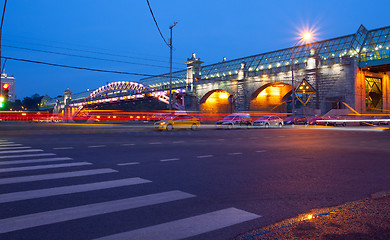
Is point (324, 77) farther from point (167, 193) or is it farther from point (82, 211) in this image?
point (82, 211)

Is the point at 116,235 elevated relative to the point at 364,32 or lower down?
lower down

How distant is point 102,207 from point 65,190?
1.38 metres

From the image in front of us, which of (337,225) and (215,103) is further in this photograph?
(215,103)

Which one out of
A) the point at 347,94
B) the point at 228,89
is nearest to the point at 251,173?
the point at 347,94

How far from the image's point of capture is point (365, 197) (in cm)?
513

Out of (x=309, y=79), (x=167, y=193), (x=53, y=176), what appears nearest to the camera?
(x=167, y=193)

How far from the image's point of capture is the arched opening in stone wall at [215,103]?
67.4m

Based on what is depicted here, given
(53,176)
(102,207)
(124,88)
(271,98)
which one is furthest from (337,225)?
(124,88)

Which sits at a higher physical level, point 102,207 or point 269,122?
point 269,122

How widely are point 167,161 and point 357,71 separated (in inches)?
1636

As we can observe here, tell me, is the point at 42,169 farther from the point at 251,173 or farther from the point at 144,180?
the point at 251,173

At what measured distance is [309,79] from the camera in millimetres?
47469

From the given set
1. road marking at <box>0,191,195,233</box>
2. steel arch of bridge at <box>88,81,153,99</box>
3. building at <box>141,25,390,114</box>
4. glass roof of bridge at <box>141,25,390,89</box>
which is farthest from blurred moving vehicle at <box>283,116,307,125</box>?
steel arch of bridge at <box>88,81,153,99</box>

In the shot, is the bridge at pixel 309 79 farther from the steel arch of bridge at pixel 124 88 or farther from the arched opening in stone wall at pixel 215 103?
the steel arch of bridge at pixel 124 88
